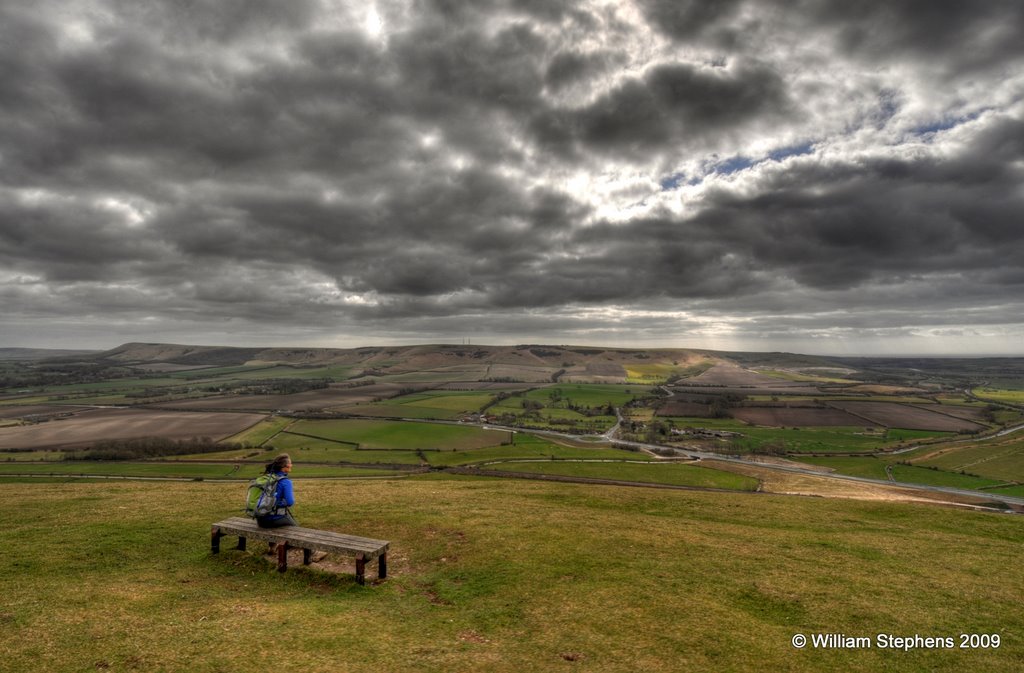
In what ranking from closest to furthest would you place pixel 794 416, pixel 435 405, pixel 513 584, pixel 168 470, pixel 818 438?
pixel 513 584 → pixel 168 470 → pixel 818 438 → pixel 794 416 → pixel 435 405

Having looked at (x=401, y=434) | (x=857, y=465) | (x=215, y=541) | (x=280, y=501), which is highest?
(x=280, y=501)

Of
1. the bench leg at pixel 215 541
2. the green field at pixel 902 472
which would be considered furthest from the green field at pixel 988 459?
the bench leg at pixel 215 541

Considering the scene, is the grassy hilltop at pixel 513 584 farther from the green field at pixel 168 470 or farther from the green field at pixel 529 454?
the green field at pixel 529 454

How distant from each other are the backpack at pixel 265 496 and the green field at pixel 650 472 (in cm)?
6439

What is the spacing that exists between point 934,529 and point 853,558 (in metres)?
10.5

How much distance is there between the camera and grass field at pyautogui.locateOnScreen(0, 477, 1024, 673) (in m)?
9.16

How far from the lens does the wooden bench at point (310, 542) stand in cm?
1280

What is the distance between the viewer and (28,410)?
479 feet

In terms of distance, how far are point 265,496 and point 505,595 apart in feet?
27.2

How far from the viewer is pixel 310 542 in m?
13.2

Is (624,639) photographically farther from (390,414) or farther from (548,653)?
(390,414)

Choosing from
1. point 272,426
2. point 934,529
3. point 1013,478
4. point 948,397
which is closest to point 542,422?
point 272,426

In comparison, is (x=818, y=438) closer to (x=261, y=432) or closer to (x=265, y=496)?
(x=265, y=496)

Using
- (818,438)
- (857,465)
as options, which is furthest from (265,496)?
(818,438)
